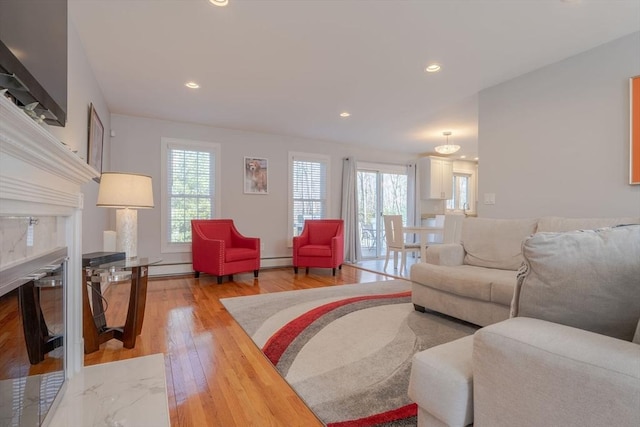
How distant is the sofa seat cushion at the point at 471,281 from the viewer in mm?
2236

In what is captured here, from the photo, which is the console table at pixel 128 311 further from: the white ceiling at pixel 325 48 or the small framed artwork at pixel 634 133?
the small framed artwork at pixel 634 133

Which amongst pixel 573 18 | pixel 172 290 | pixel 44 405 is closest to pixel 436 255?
pixel 573 18

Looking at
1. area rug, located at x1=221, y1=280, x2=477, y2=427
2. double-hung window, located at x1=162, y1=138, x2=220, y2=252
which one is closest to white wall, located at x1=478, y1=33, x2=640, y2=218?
area rug, located at x1=221, y1=280, x2=477, y2=427

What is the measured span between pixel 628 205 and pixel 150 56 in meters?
4.38

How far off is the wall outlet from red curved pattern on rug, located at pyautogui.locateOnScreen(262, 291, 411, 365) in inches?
63.3

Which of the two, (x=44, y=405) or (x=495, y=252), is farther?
(x=495, y=252)

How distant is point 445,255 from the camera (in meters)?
3.00

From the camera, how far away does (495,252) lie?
2891mm

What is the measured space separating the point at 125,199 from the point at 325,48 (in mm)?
2077

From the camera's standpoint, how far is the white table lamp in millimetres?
2402

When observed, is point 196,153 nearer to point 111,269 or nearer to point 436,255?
point 111,269

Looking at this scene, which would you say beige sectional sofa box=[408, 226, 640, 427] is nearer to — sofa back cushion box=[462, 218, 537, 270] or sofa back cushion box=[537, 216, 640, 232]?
sofa back cushion box=[537, 216, 640, 232]

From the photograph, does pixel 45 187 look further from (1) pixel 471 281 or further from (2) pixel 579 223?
(2) pixel 579 223

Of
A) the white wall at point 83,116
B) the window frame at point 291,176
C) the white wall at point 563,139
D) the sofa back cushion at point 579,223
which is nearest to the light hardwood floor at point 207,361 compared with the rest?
the white wall at point 83,116
